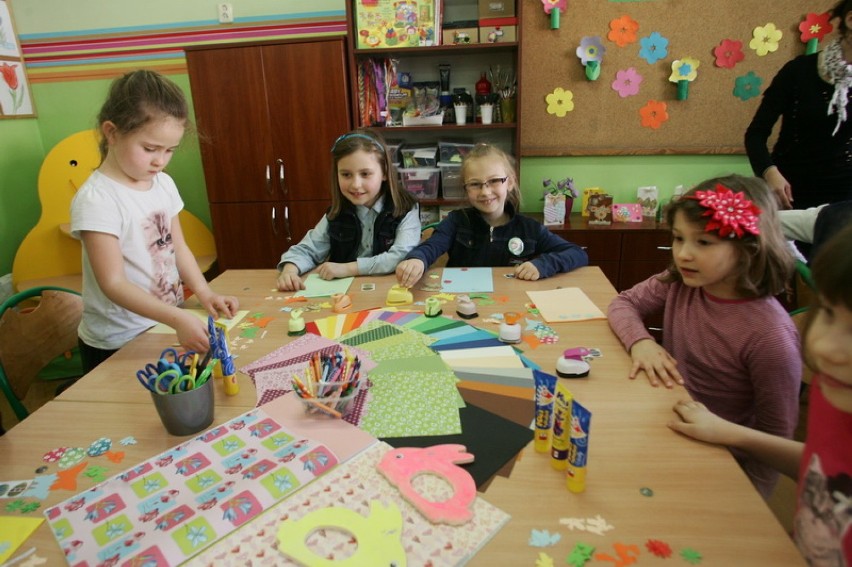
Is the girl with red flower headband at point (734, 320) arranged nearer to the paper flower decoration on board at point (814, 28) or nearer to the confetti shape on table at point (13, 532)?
the confetti shape on table at point (13, 532)

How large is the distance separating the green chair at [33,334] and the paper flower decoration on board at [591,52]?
2.69m

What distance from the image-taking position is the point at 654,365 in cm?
104

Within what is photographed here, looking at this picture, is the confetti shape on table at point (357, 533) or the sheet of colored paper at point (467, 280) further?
the sheet of colored paper at point (467, 280)

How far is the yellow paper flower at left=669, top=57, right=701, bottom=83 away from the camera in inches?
114

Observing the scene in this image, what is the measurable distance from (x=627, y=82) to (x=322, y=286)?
7.44ft

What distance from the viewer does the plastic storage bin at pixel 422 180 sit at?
303 centimetres

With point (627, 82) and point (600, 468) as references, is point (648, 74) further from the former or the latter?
point (600, 468)

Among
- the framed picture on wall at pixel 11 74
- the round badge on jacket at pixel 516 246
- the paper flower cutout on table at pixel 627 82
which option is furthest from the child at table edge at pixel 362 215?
the framed picture on wall at pixel 11 74

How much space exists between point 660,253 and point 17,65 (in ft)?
13.1

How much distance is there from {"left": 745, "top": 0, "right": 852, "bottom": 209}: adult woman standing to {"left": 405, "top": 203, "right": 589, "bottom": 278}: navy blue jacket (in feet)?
3.49

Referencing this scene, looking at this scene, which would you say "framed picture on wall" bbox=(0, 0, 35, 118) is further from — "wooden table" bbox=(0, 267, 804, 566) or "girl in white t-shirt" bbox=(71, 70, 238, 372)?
"wooden table" bbox=(0, 267, 804, 566)

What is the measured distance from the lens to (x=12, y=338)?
142cm

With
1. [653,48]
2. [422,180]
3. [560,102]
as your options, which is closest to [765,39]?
[653,48]

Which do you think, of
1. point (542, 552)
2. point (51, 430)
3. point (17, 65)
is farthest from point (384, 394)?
point (17, 65)
